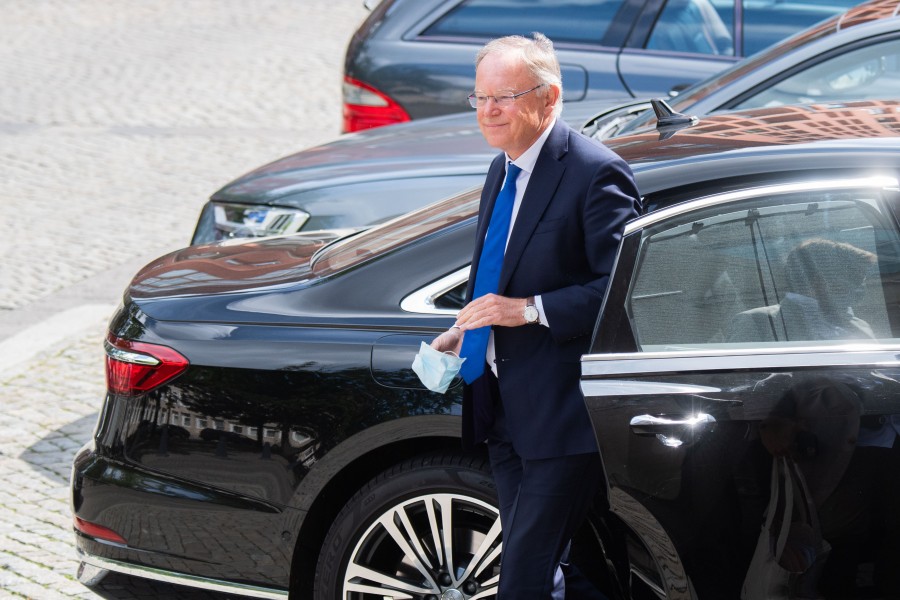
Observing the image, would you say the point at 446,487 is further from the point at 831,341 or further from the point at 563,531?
the point at 831,341

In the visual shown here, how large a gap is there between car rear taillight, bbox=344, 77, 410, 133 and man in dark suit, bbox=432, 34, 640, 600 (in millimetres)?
4571

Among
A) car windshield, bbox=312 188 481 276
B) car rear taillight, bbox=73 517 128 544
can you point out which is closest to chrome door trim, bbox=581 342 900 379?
car windshield, bbox=312 188 481 276

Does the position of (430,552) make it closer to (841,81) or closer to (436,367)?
(436,367)

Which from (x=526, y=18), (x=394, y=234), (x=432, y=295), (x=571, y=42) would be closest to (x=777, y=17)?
(x=571, y=42)

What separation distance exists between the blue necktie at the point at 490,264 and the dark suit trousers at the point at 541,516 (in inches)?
2.1

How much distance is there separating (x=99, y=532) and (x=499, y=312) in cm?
150

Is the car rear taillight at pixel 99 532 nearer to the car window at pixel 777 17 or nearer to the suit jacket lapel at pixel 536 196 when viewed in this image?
the suit jacket lapel at pixel 536 196

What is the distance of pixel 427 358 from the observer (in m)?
3.02

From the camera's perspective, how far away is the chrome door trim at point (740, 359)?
2.79 m

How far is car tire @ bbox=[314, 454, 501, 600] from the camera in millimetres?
3352

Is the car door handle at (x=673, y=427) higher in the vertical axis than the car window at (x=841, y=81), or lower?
lower

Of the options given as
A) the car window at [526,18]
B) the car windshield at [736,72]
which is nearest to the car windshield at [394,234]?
the car windshield at [736,72]

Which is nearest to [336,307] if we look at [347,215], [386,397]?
[386,397]

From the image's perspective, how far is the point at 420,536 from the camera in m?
3.40
